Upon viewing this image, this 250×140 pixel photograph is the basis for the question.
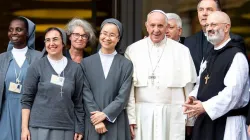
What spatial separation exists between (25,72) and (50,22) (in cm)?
291

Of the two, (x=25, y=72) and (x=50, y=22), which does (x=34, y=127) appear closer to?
(x=25, y=72)

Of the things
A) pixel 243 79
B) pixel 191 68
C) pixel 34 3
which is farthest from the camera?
pixel 34 3

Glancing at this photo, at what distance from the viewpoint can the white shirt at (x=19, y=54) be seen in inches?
249

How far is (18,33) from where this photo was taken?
6.34m

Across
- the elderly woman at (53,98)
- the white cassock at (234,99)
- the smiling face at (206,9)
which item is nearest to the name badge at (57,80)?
the elderly woman at (53,98)

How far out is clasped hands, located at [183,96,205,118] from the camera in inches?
235

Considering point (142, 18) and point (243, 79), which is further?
point (142, 18)

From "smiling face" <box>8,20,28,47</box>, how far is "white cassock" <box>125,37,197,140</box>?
961 millimetres

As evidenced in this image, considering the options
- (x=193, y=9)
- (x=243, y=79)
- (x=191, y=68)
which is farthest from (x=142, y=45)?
(x=193, y=9)

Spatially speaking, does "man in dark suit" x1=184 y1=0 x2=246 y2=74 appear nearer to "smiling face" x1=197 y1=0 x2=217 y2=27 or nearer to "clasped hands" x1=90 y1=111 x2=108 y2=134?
"smiling face" x1=197 y1=0 x2=217 y2=27

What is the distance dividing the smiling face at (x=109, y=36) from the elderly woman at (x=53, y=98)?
32 centimetres

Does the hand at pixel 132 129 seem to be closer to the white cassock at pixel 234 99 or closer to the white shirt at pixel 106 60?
the white shirt at pixel 106 60

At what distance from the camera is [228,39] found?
241 inches

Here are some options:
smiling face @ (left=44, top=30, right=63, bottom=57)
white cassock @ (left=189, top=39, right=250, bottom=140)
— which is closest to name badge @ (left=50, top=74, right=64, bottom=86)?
smiling face @ (left=44, top=30, right=63, bottom=57)
